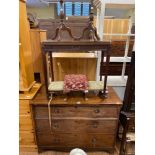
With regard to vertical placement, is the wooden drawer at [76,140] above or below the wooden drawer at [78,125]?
below

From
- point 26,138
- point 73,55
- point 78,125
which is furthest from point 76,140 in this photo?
point 73,55

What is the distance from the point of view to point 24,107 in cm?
153

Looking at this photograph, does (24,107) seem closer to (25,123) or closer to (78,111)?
(25,123)

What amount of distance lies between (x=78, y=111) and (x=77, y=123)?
0.14 metres

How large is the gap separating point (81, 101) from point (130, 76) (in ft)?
1.78

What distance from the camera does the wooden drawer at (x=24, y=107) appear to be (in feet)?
4.96

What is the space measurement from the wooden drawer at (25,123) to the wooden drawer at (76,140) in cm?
13

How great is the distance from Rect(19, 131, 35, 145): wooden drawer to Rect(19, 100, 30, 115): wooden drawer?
0.25m

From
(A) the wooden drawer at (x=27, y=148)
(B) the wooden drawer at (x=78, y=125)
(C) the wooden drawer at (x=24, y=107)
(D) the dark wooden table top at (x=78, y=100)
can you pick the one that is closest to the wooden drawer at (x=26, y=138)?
(A) the wooden drawer at (x=27, y=148)

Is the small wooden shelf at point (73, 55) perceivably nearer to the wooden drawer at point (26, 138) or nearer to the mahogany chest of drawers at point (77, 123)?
the mahogany chest of drawers at point (77, 123)

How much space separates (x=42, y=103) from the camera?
1.47 metres
